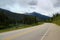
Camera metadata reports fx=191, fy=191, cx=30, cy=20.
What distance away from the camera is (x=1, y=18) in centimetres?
8938

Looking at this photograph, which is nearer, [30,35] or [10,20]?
[30,35]

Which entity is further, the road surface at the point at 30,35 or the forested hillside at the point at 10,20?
the forested hillside at the point at 10,20

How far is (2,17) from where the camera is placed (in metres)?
90.4

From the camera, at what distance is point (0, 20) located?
85.3 meters

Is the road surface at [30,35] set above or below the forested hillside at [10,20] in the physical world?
above

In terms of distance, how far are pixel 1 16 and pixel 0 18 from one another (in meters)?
1.69

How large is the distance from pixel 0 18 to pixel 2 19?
→ 1.57 meters

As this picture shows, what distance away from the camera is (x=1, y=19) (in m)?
87.7

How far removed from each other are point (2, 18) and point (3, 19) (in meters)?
0.67

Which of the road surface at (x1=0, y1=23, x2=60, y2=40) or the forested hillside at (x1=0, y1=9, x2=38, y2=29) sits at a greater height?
the road surface at (x1=0, y1=23, x2=60, y2=40)

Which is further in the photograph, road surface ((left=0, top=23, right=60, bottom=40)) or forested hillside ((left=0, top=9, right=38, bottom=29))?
forested hillside ((left=0, top=9, right=38, bottom=29))

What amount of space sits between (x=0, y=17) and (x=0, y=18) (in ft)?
2.11

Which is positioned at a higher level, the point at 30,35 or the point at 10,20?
the point at 30,35

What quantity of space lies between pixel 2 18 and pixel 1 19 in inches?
110
